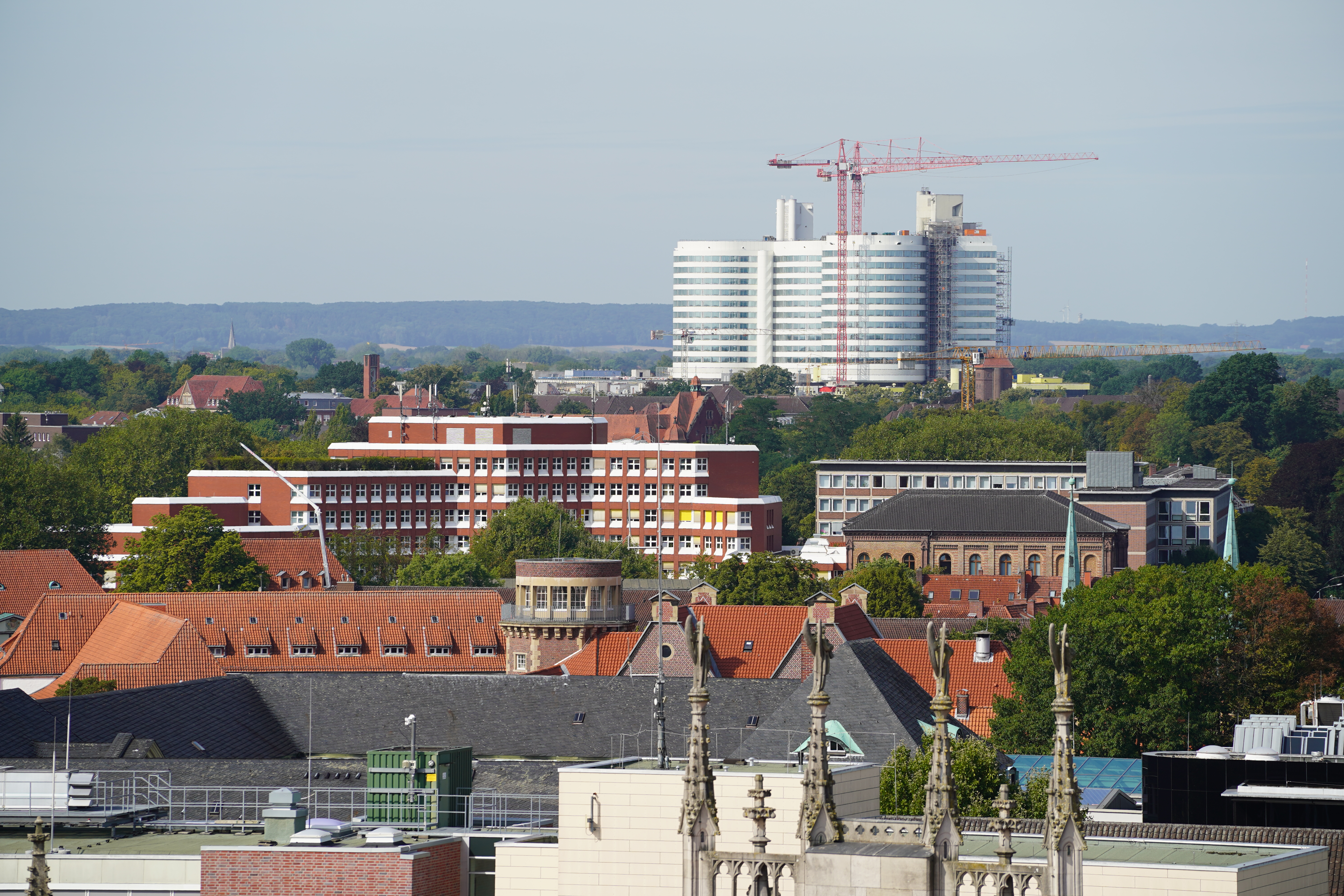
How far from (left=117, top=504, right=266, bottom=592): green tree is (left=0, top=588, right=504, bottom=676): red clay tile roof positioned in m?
20.3

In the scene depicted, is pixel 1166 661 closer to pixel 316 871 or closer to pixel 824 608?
pixel 824 608

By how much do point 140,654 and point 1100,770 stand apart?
45651 millimetres

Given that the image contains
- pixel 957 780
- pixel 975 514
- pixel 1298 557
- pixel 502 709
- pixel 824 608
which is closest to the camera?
pixel 957 780

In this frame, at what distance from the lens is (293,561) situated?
156 m

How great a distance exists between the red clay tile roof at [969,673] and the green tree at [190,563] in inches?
2060

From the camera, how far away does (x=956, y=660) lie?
106000 millimetres

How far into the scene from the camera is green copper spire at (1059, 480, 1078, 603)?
157250 mm

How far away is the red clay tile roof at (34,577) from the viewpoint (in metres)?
142

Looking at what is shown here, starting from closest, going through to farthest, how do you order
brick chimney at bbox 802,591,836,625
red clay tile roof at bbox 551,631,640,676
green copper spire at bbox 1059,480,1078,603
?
brick chimney at bbox 802,591,836,625 < red clay tile roof at bbox 551,631,640,676 < green copper spire at bbox 1059,480,1078,603

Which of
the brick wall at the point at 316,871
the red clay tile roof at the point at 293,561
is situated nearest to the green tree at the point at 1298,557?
the red clay tile roof at the point at 293,561

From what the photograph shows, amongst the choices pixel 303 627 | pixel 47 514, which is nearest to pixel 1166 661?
pixel 303 627

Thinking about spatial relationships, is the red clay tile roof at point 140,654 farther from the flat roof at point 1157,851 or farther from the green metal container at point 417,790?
the flat roof at point 1157,851

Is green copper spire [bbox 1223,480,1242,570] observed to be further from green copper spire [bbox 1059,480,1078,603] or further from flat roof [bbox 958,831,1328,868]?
flat roof [bbox 958,831,1328,868]

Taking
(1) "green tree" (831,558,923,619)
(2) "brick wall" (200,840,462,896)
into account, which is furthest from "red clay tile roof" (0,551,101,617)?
(2) "brick wall" (200,840,462,896)
